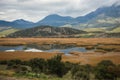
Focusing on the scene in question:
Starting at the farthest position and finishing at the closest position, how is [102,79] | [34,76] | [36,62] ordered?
1. [36,62]
2. [102,79]
3. [34,76]

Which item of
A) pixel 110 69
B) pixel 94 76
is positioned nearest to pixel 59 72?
pixel 94 76

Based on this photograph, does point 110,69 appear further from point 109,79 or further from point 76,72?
point 76,72

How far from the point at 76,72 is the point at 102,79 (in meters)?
4.51

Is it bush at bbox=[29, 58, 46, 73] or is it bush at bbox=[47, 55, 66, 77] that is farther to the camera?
bush at bbox=[29, 58, 46, 73]

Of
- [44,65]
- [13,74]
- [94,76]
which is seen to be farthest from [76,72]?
[13,74]

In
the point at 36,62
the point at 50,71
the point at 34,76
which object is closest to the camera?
the point at 34,76

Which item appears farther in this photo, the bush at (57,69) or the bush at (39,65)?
the bush at (39,65)

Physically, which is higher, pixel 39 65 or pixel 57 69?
pixel 39 65

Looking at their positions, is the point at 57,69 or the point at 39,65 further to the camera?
the point at 39,65

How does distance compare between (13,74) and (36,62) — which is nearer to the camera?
(13,74)

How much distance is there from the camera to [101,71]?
4041 cm

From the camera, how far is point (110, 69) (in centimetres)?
4056

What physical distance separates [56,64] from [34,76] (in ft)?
31.9

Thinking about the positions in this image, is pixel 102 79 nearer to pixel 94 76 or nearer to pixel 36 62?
pixel 94 76
